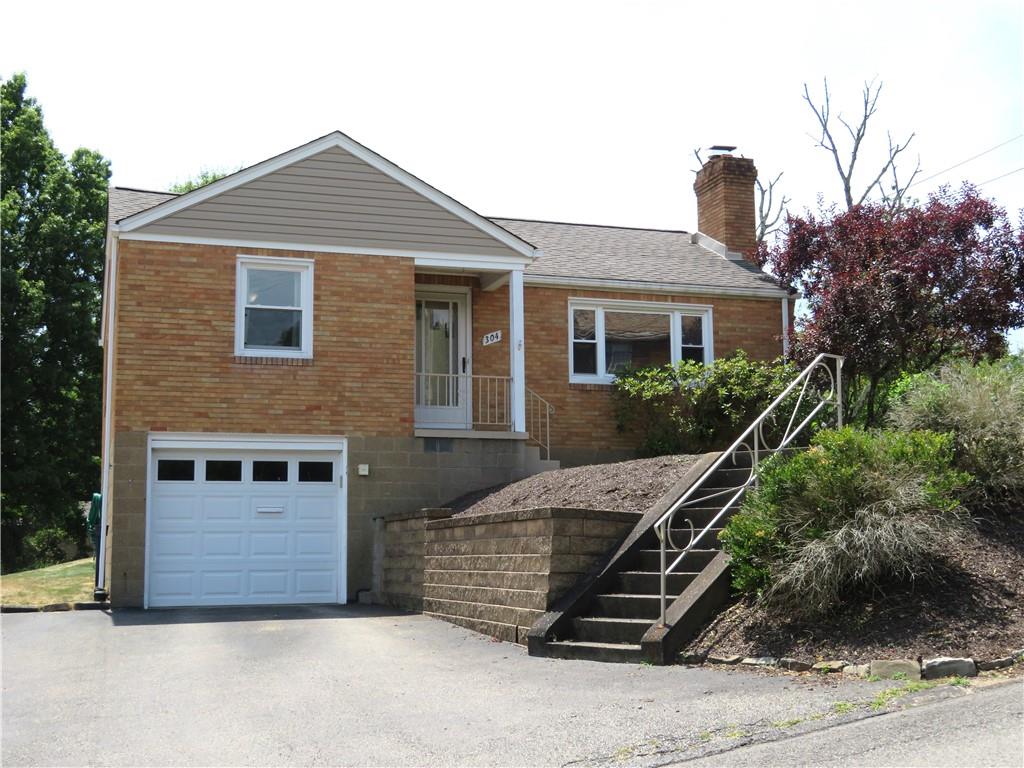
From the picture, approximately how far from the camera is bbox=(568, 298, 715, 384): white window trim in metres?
18.0

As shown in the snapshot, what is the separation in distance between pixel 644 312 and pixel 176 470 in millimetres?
8186

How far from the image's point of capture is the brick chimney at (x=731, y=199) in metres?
21.0

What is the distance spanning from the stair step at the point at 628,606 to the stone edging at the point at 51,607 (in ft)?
25.8

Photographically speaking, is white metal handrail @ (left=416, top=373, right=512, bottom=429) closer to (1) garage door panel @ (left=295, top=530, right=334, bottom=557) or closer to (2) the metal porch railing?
(2) the metal porch railing

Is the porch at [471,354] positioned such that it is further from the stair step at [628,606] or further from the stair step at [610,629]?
the stair step at [610,629]

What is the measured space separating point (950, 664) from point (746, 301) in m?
12.8

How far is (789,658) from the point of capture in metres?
7.50

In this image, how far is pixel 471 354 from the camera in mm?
17562

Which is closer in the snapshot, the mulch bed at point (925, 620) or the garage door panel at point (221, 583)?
the mulch bed at point (925, 620)

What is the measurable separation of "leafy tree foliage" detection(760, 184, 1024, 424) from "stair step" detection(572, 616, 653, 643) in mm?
5888

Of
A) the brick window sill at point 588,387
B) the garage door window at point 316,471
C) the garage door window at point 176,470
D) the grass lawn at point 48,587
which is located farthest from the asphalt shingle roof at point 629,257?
the grass lawn at point 48,587

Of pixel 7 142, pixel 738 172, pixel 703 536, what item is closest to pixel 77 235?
pixel 7 142

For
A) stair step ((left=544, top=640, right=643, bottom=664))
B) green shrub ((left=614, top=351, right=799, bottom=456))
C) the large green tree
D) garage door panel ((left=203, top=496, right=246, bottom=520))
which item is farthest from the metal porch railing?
the large green tree

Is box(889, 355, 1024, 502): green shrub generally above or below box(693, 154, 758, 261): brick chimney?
below
